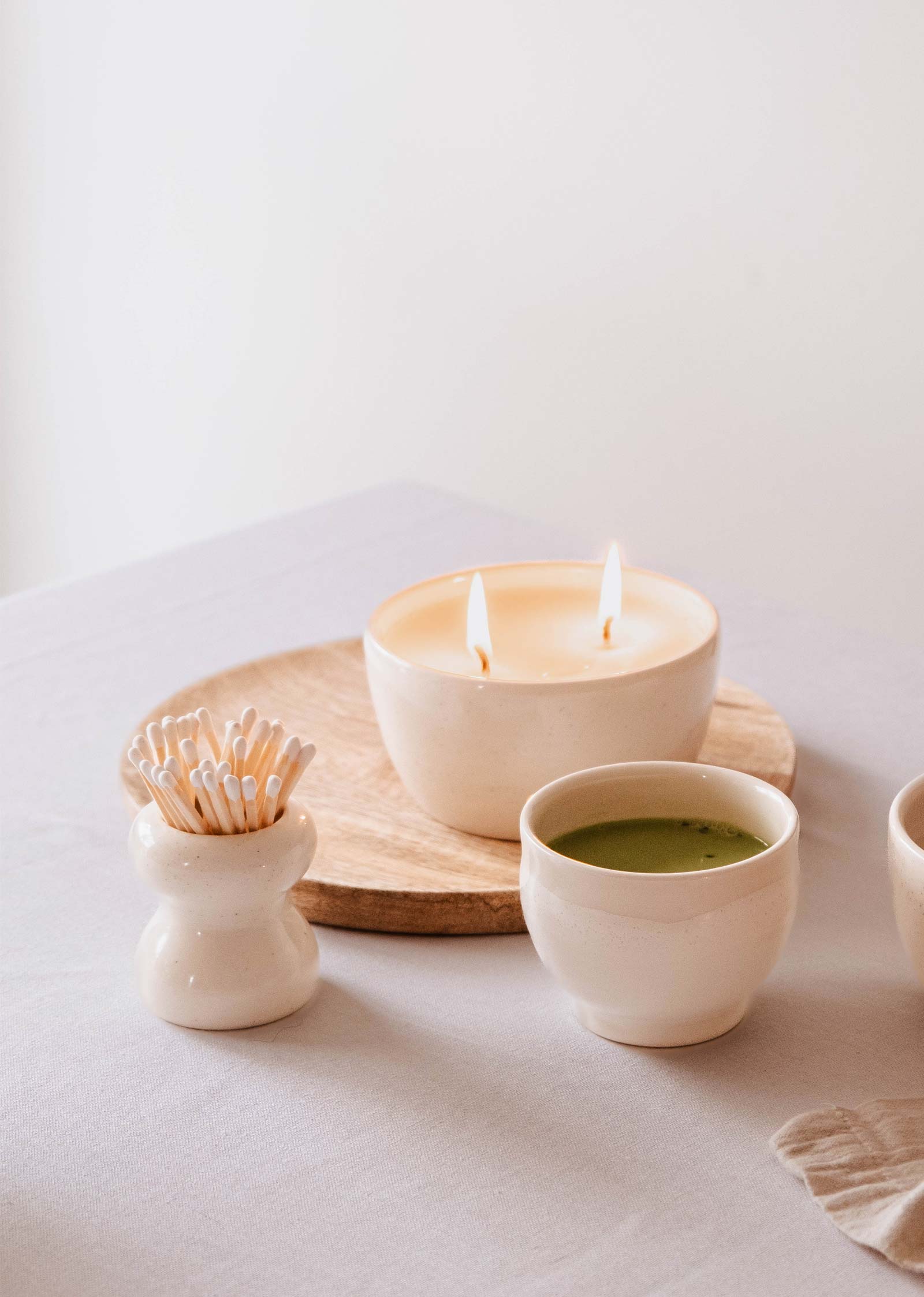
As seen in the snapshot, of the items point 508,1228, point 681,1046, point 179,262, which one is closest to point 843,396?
point 179,262

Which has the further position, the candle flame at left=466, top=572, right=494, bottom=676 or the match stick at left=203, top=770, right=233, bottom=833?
the candle flame at left=466, top=572, right=494, bottom=676

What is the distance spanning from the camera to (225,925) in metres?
0.53

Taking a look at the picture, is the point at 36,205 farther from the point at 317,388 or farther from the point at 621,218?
the point at 621,218

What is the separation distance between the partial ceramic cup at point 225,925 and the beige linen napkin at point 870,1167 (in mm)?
187

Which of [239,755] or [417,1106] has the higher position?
[239,755]

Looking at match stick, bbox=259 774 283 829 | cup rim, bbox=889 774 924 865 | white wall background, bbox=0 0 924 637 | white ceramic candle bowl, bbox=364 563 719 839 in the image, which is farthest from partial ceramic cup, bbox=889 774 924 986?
white wall background, bbox=0 0 924 637

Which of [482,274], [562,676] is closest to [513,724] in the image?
[562,676]

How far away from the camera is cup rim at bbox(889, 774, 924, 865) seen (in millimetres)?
500

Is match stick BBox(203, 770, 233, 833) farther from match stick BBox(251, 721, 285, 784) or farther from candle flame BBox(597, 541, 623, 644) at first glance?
candle flame BBox(597, 541, 623, 644)

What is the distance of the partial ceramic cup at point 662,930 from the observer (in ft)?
1.57

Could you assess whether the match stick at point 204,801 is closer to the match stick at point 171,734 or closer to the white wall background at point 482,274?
the match stick at point 171,734

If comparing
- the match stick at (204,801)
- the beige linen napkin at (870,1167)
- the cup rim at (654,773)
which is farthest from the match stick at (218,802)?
the beige linen napkin at (870,1167)

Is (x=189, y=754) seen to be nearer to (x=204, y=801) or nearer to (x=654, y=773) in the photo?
(x=204, y=801)

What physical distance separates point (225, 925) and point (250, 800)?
0.05m
